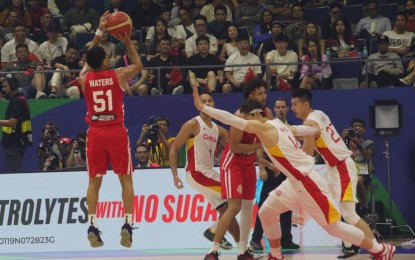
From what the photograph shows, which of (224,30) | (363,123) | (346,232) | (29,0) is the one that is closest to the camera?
(346,232)

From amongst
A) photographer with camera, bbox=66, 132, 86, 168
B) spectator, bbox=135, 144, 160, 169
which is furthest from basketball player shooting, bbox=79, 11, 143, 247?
photographer with camera, bbox=66, 132, 86, 168

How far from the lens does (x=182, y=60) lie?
1881cm

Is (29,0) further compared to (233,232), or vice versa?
(29,0)

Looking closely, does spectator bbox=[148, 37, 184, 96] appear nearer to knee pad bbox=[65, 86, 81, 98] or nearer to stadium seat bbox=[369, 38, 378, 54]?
knee pad bbox=[65, 86, 81, 98]

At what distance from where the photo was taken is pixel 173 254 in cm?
1502

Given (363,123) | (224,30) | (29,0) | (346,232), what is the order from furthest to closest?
1. (29,0)
2. (224,30)
3. (363,123)
4. (346,232)

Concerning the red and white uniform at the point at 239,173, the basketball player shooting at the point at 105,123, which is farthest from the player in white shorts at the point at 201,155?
the basketball player shooting at the point at 105,123

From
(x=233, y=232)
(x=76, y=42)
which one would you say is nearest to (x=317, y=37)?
(x=76, y=42)

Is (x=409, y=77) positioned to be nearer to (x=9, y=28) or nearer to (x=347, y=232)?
(x=347, y=232)

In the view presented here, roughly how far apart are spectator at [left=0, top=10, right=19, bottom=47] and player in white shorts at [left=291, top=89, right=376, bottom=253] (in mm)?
8374

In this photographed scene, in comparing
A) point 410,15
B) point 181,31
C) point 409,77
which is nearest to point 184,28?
point 181,31

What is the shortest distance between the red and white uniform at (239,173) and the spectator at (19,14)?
880 cm

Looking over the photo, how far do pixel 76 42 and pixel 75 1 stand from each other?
1.32 m

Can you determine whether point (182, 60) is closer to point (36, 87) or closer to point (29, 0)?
point (36, 87)
